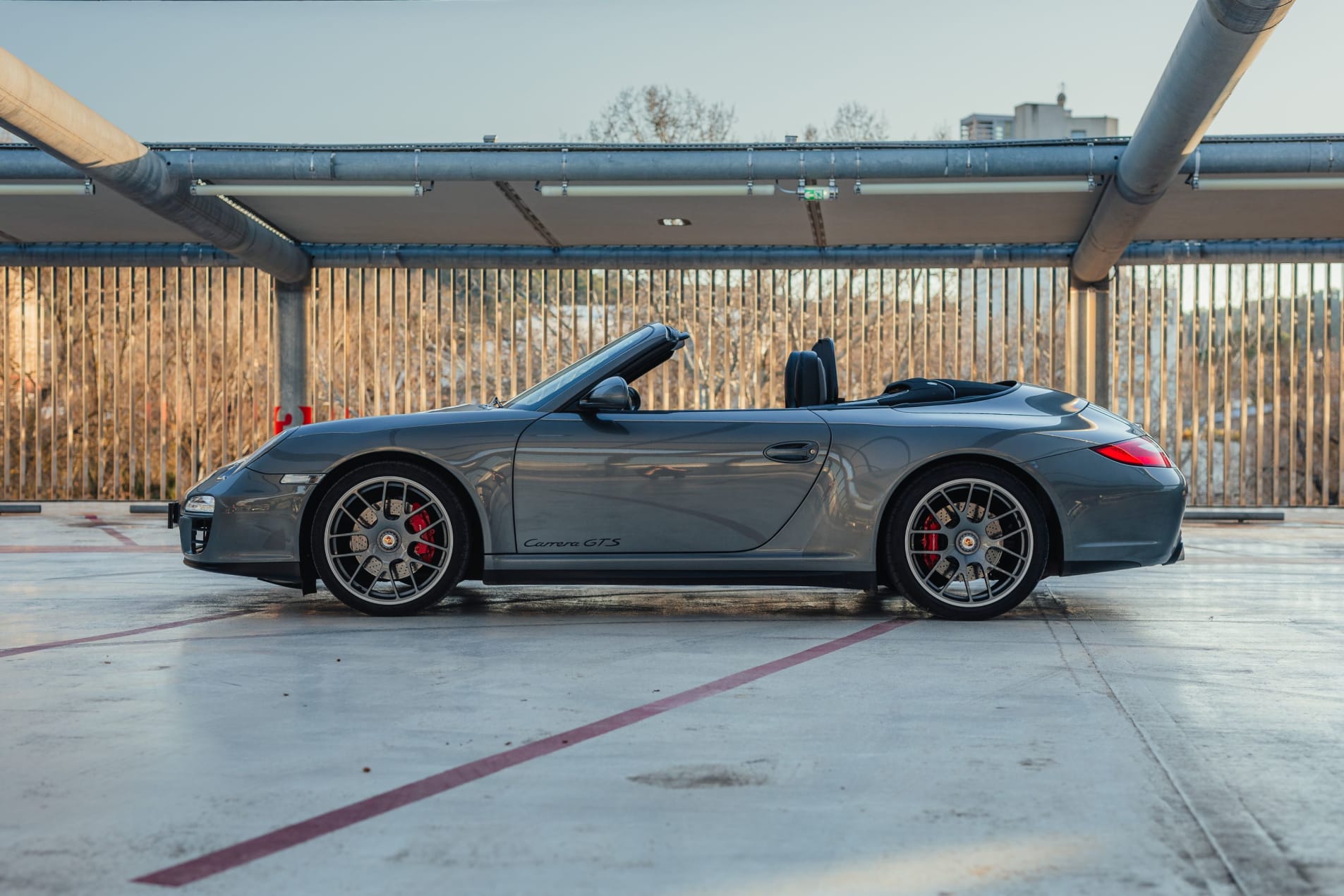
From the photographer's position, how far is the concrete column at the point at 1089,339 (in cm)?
1539

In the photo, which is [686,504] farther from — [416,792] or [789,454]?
[416,792]

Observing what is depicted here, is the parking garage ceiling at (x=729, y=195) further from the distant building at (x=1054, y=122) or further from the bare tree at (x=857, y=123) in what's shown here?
the bare tree at (x=857, y=123)

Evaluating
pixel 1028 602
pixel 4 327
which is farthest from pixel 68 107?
pixel 1028 602

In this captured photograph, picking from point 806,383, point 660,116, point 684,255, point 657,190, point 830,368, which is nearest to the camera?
point 806,383

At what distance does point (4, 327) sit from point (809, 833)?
16.6 meters

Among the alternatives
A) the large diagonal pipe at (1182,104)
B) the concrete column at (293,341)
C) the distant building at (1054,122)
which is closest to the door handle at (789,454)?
the large diagonal pipe at (1182,104)

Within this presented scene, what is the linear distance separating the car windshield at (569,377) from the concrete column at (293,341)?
10779 millimetres

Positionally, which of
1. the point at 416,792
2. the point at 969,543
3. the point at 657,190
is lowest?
the point at 416,792

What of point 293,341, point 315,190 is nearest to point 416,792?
point 315,190

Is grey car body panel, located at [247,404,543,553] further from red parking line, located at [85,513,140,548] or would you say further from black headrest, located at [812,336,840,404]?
red parking line, located at [85,513,140,548]

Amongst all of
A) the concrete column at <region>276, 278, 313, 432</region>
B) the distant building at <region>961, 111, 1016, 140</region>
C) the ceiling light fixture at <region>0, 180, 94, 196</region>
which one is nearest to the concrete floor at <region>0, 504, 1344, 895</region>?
the ceiling light fixture at <region>0, 180, 94, 196</region>

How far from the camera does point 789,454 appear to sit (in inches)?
221

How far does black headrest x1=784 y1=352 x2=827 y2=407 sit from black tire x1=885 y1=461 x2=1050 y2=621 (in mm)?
701

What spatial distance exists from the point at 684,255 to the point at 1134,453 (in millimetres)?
10375
